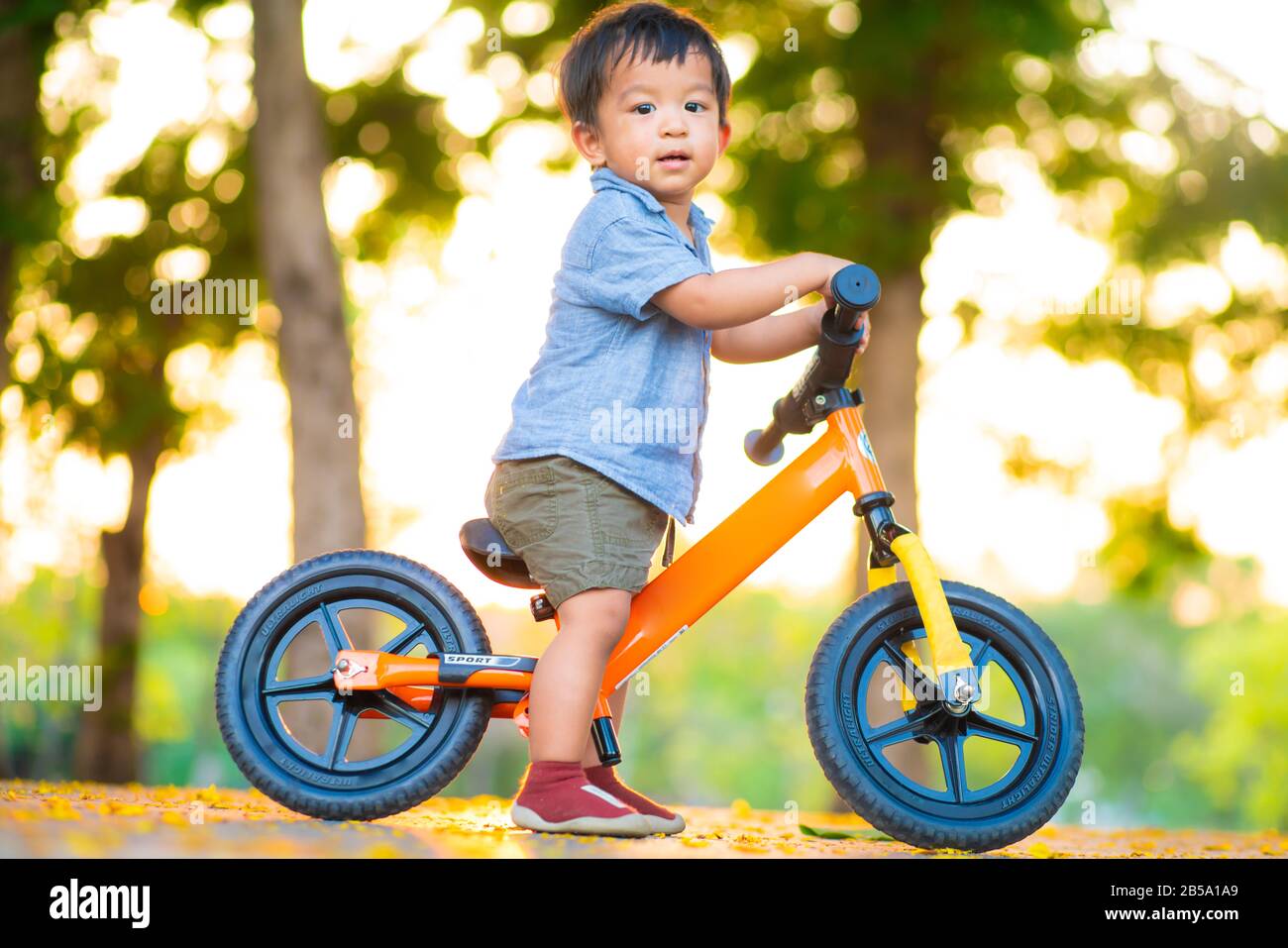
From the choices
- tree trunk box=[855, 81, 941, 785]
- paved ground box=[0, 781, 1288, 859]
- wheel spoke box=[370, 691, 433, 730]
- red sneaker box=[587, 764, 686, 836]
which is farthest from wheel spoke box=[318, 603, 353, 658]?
tree trunk box=[855, 81, 941, 785]

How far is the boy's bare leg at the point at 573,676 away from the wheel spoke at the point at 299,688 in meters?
0.50

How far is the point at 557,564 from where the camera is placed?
3.00 meters

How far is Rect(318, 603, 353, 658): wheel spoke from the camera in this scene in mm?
3117

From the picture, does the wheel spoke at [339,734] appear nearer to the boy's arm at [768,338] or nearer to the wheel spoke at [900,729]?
the wheel spoke at [900,729]

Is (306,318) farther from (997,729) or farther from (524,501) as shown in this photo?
(997,729)

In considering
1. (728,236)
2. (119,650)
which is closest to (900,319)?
(728,236)

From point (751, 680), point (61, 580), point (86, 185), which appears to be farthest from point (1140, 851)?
point (751, 680)

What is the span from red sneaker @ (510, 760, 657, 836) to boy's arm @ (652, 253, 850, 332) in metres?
1.07

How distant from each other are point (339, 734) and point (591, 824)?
26.4 inches

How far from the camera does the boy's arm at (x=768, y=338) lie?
10.9 feet

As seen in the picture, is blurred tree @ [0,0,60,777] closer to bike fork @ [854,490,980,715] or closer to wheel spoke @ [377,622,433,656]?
wheel spoke @ [377,622,433,656]

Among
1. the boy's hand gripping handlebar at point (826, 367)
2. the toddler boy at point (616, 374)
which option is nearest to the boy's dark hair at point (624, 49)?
the toddler boy at point (616, 374)

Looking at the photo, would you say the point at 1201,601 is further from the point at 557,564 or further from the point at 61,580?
the point at 557,564

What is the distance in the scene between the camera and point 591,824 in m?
2.82
